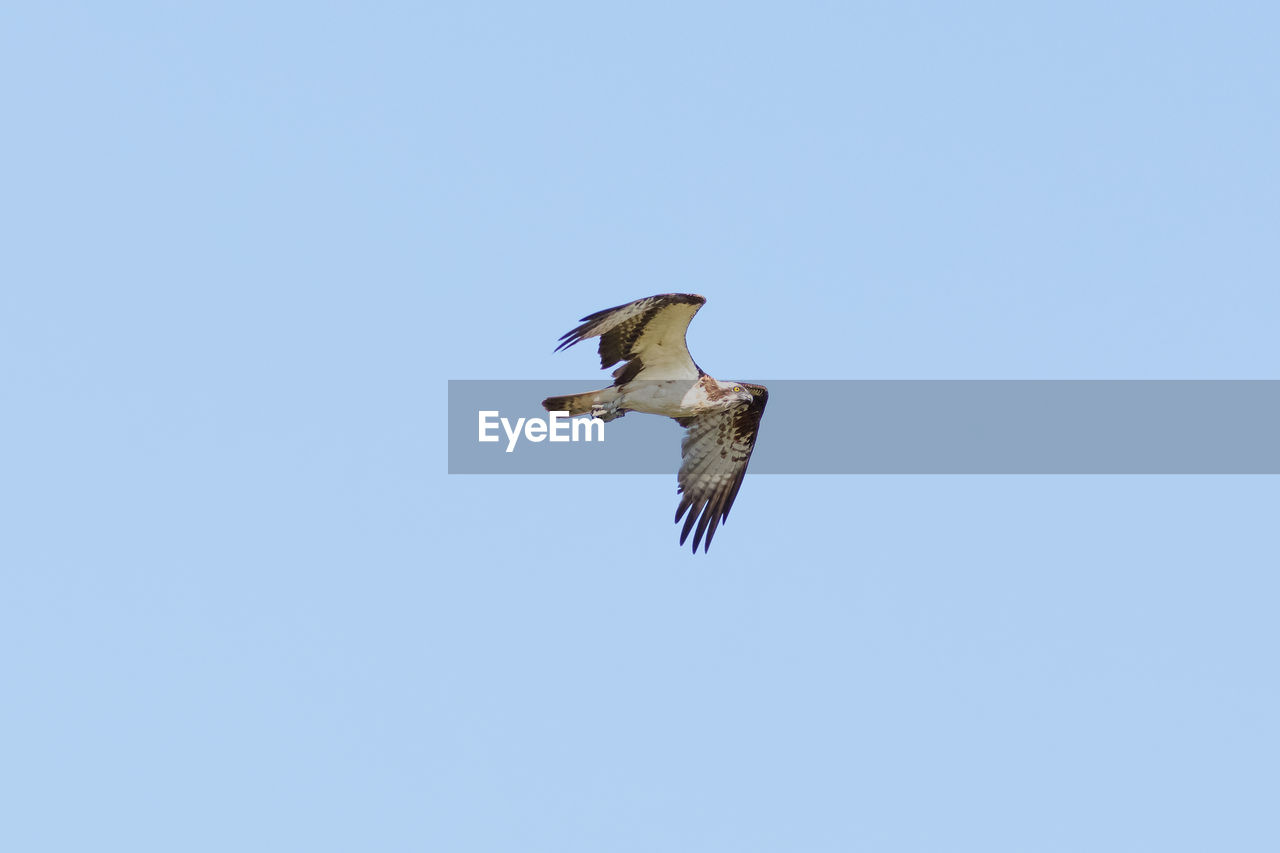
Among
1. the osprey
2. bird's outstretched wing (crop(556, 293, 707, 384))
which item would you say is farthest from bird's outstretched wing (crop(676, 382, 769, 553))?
bird's outstretched wing (crop(556, 293, 707, 384))

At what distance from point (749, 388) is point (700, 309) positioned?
1816 mm

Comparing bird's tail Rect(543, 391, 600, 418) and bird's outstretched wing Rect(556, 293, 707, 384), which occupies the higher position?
bird's outstretched wing Rect(556, 293, 707, 384)

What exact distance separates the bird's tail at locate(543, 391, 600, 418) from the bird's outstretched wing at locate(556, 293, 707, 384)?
401 mm

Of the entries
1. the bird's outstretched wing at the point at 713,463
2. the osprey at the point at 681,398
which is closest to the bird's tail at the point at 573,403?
the osprey at the point at 681,398

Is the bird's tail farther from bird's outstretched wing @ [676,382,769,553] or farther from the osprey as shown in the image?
bird's outstretched wing @ [676,382,769,553]

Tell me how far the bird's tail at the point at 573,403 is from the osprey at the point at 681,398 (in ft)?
0.04

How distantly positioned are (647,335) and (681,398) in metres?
Result: 0.99

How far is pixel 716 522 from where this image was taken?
26453mm

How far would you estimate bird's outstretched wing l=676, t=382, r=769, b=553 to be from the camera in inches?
1041

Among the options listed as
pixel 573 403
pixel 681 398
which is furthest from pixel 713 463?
pixel 573 403

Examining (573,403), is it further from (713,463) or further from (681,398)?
(713,463)

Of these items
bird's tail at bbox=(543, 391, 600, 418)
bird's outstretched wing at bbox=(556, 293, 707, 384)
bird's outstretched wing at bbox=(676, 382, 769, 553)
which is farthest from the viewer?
bird's outstretched wing at bbox=(676, 382, 769, 553)

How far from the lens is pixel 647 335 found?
2481 centimetres

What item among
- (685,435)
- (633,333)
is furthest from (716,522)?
(633,333)
